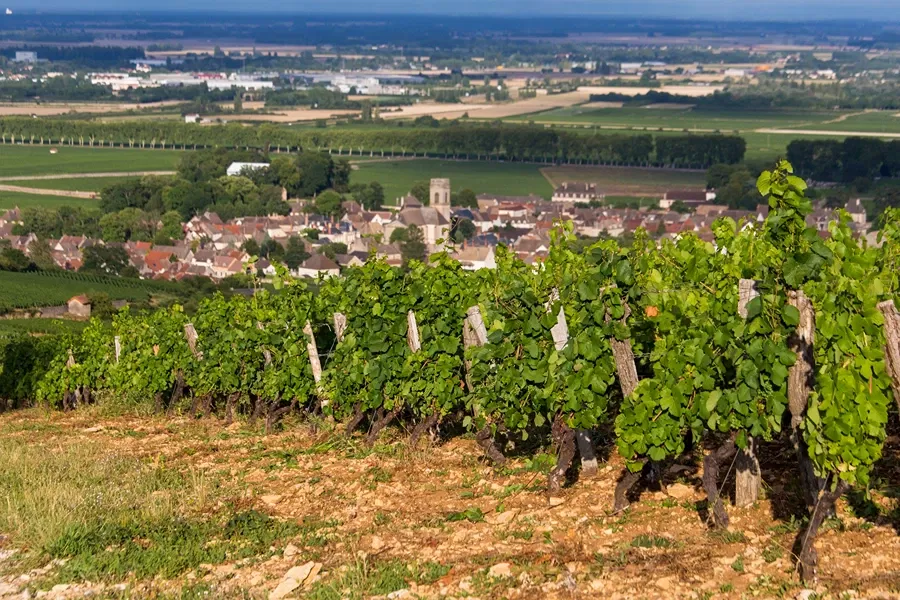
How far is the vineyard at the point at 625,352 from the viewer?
5465 millimetres

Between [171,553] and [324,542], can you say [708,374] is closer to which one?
[324,542]

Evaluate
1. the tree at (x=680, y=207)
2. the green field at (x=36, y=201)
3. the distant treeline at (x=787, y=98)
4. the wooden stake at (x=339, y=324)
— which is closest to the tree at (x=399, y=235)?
the tree at (x=680, y=207)

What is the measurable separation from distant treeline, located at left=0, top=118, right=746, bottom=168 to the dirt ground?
91.6m

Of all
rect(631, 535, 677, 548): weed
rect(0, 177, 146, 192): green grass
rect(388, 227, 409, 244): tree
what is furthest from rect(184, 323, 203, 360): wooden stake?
rect(0, 177, 146, 192): green grass

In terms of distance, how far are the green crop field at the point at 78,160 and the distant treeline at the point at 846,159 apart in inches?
1940

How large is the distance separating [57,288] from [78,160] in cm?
5735

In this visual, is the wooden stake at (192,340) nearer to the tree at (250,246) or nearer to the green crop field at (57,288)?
the green crop field at (57,288)

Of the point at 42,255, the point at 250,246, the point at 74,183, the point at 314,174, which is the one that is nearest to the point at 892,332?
the point at 42,255

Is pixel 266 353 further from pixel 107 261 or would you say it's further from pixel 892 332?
pixel 107 261

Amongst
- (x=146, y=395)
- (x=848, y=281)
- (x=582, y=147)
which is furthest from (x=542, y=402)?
(x=582, y=147)

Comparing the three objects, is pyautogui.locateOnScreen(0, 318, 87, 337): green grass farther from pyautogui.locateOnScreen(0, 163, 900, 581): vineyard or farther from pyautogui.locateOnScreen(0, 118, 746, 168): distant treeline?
pyautogui.locateOnScreen(0, 118, 746, 168): distant treeline

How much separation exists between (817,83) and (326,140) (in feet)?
347

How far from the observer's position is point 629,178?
95.8 m

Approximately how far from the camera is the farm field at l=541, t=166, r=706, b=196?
88.2 meters
